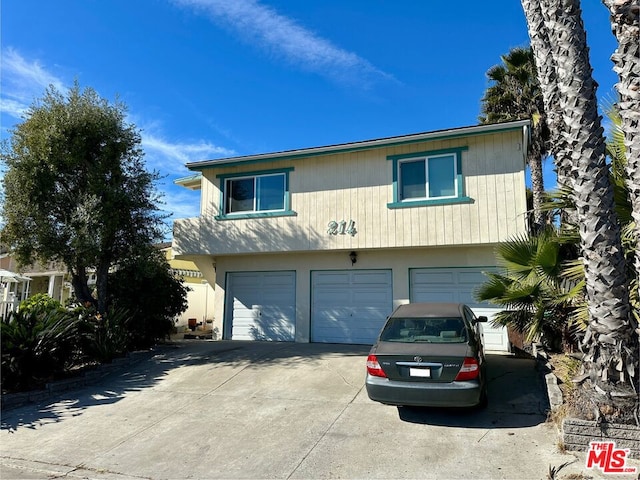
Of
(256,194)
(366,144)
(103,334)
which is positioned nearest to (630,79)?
(366,144)

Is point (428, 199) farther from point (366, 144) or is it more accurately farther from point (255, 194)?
point (255, 194)

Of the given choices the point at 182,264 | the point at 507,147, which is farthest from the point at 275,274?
the point at 182,264

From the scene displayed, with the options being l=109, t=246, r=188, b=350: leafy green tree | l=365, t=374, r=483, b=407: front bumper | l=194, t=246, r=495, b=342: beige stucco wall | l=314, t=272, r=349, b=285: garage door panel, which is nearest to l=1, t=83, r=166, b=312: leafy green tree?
l=109, t=246, r=188, b=350: leafy green tree

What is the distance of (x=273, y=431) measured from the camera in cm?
649

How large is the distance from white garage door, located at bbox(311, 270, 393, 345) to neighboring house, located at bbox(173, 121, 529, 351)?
3 cm

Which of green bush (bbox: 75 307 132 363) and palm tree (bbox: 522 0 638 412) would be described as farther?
green bush (bbox: 75 307 132 363)

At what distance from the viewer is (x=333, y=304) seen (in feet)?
44.9

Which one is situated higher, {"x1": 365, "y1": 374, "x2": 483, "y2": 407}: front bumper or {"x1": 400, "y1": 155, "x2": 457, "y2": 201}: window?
{"x1": 400, "y1": 155, "x2": 457, "y2": 201}: window

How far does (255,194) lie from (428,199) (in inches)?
220

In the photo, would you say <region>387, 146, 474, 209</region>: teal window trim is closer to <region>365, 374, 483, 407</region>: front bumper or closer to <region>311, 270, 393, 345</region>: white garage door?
<region>311, 270, 393, 345</region>: white garage door

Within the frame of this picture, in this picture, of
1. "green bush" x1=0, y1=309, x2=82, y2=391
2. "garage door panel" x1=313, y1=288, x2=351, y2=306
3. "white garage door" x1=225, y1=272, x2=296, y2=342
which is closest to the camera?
"green bush" x1=0, y1=309, x2=82, y2=391

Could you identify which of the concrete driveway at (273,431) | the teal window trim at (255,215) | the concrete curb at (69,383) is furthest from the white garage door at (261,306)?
the concrete driveway at (273,431)

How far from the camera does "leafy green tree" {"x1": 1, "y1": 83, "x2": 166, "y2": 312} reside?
36.4 ft

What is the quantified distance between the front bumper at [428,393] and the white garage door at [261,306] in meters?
7.93
